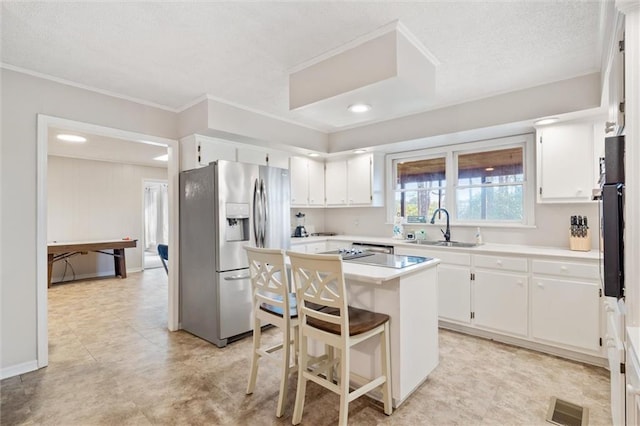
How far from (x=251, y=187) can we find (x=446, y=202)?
2522 millimetres

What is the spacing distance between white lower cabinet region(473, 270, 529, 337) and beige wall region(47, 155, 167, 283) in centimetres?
691

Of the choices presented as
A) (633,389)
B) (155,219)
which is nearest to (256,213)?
(633,389)

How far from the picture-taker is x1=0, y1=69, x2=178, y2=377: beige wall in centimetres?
261

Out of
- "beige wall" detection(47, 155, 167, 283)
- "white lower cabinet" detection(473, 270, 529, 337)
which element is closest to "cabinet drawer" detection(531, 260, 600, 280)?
"white lower cabinet" detection(473, 270, 529, 337)

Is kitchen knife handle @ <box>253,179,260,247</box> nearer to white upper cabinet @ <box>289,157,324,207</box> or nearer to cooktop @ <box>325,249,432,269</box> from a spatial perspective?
cooktop @ <box>325,249,432,269</box>

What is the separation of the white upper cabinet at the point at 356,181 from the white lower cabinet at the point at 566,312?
2239 mm

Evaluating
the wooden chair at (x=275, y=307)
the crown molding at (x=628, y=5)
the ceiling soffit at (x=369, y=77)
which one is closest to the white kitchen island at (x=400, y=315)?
the wooden chair at (x=275, y=307)

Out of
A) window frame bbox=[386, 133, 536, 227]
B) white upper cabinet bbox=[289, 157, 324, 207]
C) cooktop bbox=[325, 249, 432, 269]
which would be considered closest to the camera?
cooktop bbox=[325, 249, 432, 269]

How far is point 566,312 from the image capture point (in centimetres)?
282

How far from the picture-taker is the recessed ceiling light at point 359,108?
258cm

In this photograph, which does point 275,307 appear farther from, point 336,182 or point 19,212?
point 336,182

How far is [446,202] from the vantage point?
421 cm

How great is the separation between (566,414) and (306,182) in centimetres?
374

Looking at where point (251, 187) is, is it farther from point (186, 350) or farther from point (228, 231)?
point (186, 350)
